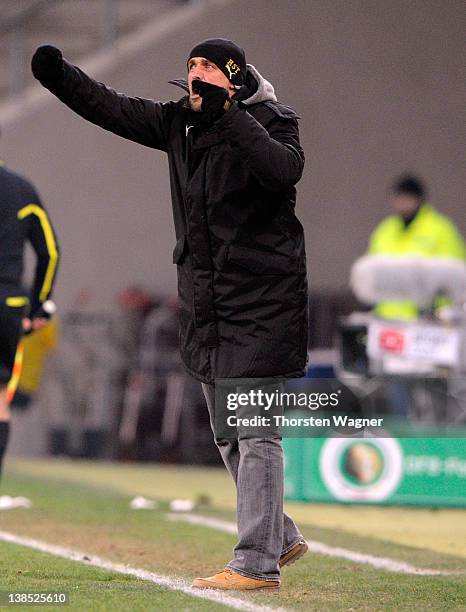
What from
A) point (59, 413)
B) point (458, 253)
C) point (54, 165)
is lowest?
point (59, 413)

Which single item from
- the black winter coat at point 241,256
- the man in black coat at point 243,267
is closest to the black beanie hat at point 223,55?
the man in black coat at point 243,267

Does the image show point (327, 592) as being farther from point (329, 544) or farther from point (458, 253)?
point (458, 253)

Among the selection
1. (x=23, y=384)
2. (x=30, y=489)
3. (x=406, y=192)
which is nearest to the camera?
(x=30, y=489)

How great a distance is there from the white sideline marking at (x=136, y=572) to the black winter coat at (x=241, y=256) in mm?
711

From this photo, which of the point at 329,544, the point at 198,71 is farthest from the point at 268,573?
the point at 329,544

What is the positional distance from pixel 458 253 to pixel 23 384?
4.90 metres

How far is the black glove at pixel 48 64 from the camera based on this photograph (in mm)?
5285

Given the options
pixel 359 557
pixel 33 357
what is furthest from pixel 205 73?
pixel 33 357

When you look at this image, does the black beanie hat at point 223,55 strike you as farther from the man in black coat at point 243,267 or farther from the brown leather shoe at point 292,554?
the brown leather shoe at point 292,554

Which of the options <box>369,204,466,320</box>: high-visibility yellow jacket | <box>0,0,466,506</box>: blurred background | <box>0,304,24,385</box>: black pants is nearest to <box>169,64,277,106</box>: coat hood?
<box>0,304,24,385</box>: black pants

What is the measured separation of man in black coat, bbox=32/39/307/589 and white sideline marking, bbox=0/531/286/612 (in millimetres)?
129

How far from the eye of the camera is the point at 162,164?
15.7 metres

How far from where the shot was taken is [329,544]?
293 inches

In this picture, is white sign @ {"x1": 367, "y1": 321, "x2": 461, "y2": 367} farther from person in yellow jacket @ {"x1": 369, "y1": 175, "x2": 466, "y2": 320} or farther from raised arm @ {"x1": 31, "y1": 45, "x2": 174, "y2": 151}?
raised arm @ {"x1": 31, "y1": 45, "x2": 174, "y2": 151}
